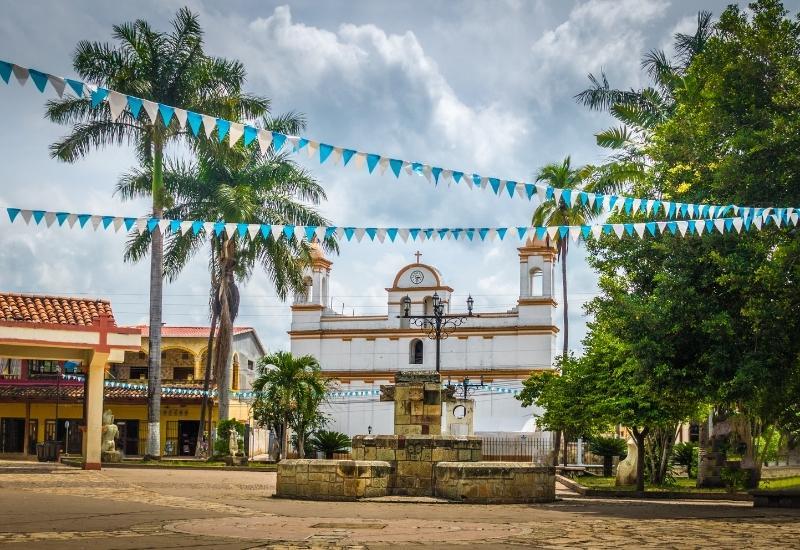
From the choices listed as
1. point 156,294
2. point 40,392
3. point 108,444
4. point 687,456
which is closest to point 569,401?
point 687,456

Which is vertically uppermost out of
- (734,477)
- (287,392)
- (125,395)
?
(287,392)

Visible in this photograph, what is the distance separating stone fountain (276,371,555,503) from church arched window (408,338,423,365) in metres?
29.7

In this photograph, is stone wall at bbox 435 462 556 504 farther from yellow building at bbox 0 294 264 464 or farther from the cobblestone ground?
yellow building at bbox 0 294 264 464

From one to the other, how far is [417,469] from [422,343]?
31.2 metres

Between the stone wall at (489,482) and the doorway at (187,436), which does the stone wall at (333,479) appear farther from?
the doorway at (187,436)

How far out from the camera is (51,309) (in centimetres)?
2644

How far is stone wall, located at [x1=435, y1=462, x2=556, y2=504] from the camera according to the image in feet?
61.1

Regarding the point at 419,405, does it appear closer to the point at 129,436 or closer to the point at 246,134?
the point at 246,134

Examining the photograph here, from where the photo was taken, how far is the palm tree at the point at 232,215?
119ft

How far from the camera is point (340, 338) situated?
170ft

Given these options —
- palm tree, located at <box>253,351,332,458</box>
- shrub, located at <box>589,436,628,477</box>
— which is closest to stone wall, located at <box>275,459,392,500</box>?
palm tree, located at <box>253,351,332,458</box>

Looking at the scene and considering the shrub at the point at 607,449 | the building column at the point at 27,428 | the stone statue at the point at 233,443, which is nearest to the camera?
the shrub at the point at 607,449

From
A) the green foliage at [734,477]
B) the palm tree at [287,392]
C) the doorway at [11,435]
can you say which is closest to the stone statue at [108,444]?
the palm tree at [287,392]

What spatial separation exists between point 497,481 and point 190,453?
3017cm
